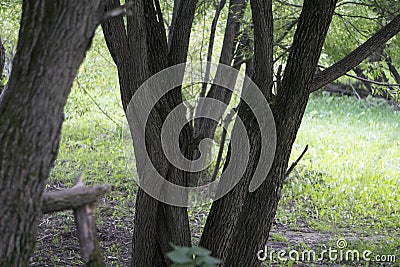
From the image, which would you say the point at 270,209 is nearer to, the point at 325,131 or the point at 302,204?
the point at 302,204

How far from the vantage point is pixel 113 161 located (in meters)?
8.52

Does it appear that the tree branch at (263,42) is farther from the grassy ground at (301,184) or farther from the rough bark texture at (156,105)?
the grassy ground at (301,184)

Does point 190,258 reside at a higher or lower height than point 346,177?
higher

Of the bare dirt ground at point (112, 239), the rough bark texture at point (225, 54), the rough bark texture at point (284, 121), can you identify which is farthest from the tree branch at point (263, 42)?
the rough bark texture at point (225, 54)

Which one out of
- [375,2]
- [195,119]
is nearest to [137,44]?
[375,2]

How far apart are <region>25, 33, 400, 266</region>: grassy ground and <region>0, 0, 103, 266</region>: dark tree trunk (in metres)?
3.05

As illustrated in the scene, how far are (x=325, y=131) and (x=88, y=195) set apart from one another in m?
10.1

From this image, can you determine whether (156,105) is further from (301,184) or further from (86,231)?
(301,184)

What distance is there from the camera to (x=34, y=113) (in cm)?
186

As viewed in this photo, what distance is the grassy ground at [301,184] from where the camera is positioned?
5.69 metres

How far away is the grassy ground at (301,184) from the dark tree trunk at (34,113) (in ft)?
10.0

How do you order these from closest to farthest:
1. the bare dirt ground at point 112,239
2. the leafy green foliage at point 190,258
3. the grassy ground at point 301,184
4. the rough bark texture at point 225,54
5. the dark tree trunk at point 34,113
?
the dark tree trunk at point 34,113 → the leafy green foliage at point 190,258 → the bare dirt ground at point 112,239 → the grassy ground at point 301,184 → the rough bark texture at point 225,54

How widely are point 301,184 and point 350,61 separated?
4.35 metres

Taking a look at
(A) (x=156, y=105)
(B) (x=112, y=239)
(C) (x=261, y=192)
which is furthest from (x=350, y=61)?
(B) (x=112, y=239)
